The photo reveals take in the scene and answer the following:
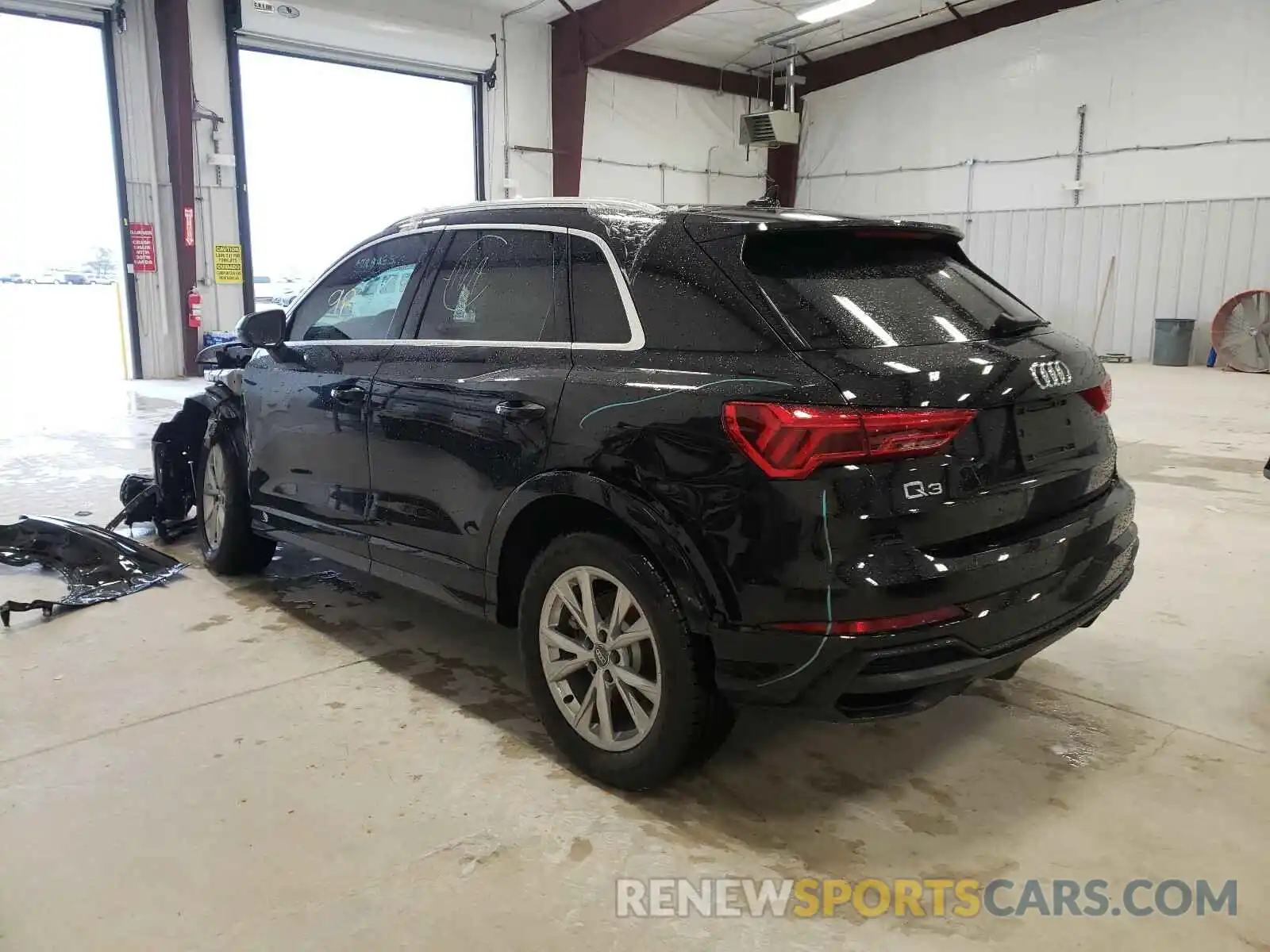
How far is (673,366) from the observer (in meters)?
2.21

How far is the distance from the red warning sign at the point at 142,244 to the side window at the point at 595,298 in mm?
11090

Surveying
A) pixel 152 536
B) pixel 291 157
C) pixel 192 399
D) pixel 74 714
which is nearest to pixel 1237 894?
pixel 74 714

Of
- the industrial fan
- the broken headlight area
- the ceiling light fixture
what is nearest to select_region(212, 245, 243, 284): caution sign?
the broken headlight area

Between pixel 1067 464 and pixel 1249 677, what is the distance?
54.0 inches

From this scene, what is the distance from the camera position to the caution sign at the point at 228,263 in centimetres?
1212

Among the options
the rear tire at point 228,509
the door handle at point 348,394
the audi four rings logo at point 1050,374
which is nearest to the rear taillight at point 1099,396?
the audi four rings logo at point 1050,374

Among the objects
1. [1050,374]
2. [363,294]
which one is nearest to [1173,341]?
[1050,374]

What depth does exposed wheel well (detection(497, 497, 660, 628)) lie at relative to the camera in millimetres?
2355

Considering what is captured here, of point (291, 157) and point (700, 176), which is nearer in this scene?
point (291, 157)

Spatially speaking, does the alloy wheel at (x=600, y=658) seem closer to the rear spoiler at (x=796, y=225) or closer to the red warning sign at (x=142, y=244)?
the rear spoiler at (x=796, y=225)

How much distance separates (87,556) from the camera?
162 inches

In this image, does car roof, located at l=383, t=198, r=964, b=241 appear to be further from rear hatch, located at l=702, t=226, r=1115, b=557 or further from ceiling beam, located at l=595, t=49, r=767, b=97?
ceiling beam, located at l=595, t=49, r=767, b=97

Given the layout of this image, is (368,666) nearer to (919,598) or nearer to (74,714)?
(74,714)

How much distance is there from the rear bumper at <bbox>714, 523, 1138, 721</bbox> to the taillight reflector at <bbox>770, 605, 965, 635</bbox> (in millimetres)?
15
